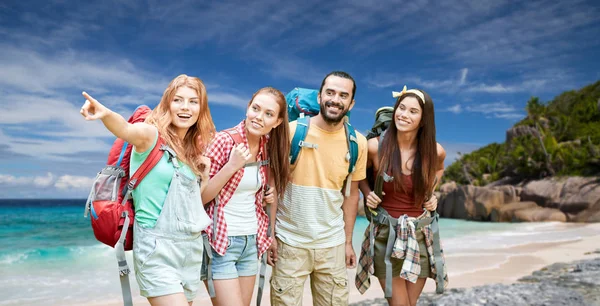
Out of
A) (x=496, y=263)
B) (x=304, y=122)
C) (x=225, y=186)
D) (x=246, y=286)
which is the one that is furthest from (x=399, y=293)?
(x=496, y=263)

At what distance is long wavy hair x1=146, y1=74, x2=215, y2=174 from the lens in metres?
2.95

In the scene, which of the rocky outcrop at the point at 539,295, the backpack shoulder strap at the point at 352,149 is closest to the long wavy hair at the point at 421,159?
the backpack shoulder strap at the point at 352,149

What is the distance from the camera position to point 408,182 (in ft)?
13.6

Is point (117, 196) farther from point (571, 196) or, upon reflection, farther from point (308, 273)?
point (571, 196)

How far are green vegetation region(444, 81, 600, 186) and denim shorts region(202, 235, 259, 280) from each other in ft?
99.5

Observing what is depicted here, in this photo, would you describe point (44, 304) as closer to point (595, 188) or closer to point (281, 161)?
point (281, 161)

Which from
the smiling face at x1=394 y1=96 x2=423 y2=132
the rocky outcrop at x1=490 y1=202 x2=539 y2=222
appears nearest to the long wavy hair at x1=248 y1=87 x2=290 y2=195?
the smiling face at x1=394 y1=96 x2=423 y2=132

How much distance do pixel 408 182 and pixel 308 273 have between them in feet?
4.03

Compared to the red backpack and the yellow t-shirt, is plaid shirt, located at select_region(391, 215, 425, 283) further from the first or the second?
the red backpack

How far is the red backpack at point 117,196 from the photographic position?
2.73m

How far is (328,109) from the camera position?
3.99 meters

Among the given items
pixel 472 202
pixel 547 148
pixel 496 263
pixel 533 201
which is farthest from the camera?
pixel 547 148

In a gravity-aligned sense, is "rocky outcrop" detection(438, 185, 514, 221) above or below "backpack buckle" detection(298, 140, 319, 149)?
below

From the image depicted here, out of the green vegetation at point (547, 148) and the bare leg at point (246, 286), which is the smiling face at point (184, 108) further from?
the green vegetation at point (547, 148)
